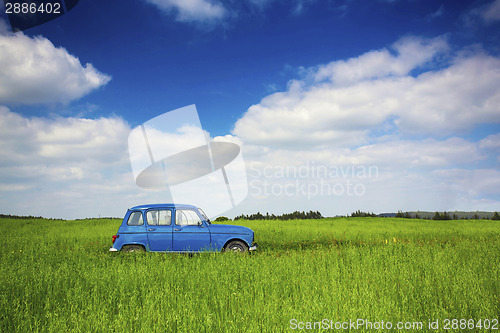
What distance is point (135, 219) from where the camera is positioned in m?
10.9

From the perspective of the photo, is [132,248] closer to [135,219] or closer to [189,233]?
[135,219]

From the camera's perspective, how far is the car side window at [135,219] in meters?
10.8

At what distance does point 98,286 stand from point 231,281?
287 centimetres

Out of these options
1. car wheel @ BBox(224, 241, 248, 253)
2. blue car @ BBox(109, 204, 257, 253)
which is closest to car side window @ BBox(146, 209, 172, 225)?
blue car @ BBox(109, 204, 257, 253)

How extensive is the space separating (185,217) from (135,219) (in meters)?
1.80

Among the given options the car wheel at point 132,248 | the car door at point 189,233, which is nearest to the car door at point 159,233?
the car door at point 189,233

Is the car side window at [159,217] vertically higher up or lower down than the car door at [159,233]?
higher up

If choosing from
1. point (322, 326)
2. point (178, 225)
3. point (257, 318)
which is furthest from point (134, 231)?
point (322, 326)

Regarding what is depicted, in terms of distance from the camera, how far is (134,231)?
1073cm

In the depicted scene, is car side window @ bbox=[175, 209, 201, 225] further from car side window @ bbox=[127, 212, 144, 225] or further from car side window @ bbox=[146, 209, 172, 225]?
car side window @ bbox=[127, 212, 144, 225]

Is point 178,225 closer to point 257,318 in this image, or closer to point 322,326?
point 257,318

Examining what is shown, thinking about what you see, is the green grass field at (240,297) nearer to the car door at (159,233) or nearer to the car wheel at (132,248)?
the car wheel at (132,248)

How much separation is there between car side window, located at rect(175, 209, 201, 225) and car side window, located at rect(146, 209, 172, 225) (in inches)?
11.1

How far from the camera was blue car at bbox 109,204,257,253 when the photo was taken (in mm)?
10672
